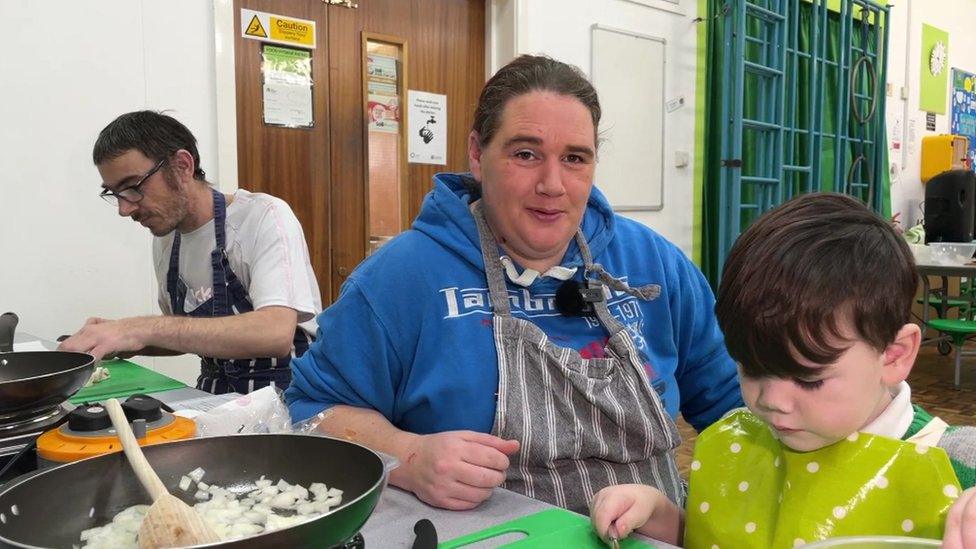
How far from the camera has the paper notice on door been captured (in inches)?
137

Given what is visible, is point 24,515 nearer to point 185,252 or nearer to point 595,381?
point 595,381

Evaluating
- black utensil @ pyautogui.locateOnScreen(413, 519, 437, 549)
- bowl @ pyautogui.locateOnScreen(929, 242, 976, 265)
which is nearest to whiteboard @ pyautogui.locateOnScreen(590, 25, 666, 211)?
bowl @ pyautogui.locateOnScreen(929, 242, 976, 265)

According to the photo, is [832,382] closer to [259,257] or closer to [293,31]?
[259,257]

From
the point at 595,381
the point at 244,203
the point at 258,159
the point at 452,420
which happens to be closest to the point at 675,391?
the point at 595,381

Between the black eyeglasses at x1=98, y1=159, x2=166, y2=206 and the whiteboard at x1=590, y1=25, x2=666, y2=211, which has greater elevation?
the whiteboard at x1=590, y1=25, x2=666, y2=211

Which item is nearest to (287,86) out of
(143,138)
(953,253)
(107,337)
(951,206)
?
(143,138)

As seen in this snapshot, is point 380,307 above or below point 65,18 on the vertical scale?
below

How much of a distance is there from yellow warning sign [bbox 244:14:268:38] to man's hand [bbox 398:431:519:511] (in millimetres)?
2335

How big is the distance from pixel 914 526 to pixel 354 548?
573mm

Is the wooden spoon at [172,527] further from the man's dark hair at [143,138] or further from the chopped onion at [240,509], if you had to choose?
the man's dark hair at [143,138]

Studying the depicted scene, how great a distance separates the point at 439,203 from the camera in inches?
54.2

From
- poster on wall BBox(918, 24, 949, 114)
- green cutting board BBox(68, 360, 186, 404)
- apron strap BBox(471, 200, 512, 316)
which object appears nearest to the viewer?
apron strap BBox(471, 200, 512, 316)

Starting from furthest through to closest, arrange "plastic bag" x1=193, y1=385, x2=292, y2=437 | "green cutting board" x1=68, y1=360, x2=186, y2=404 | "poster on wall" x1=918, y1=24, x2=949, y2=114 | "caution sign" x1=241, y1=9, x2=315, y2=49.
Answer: "poster on wall" x1=918, y1=24, x2=949, y2=114 → "caution sign" x1=241, y1=9, x2=315, y2=49 → "green cutting board" x1=68, y1=360, x2=186, y2=404 → "plastic bag" x1=193, y1=385, x2=292, y2=437

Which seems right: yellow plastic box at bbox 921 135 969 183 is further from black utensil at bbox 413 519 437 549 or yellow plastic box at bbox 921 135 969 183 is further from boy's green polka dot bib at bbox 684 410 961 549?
black utensil at bbox 413 519 437 549
